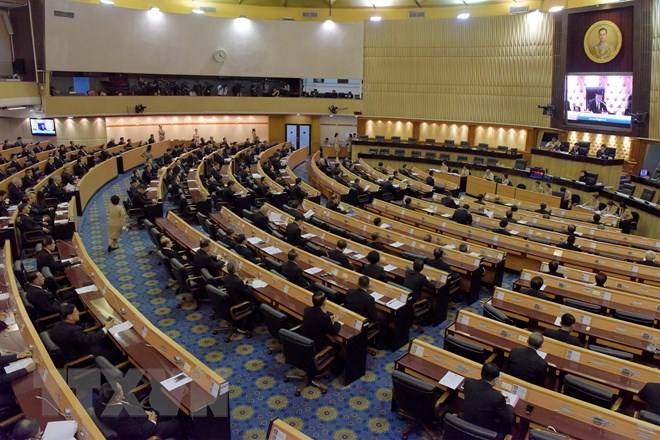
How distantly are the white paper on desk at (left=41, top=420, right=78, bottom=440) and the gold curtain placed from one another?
22.2 m

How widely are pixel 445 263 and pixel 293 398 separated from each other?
3.85 meters

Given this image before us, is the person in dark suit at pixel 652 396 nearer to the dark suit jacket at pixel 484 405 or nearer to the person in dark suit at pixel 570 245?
the dark suit jacket at pixel 484 405

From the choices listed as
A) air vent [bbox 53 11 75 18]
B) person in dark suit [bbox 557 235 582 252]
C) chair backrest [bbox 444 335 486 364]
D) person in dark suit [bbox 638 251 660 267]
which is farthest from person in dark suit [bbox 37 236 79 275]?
air vent [bbox 53 11 75 18]

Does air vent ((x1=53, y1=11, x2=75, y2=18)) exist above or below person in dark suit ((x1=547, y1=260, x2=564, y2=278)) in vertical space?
above

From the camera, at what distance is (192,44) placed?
2538cm

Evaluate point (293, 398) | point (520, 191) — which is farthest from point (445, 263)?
point (520, 191)

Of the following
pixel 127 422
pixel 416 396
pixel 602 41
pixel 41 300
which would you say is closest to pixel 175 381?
pixel 127 422

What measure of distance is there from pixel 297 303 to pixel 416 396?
251 centimetres

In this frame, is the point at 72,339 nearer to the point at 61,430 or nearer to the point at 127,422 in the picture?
the point at 61,430

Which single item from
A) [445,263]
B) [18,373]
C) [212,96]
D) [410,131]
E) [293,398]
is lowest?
[293,398]

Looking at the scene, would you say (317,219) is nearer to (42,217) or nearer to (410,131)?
(42,217)

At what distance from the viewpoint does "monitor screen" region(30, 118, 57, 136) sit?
23.1 metres

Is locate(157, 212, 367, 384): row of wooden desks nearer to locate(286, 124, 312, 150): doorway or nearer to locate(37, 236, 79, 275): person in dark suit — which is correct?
locate(37, 236, 79, 275): person in dark suit

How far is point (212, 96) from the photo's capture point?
86.7 ft
